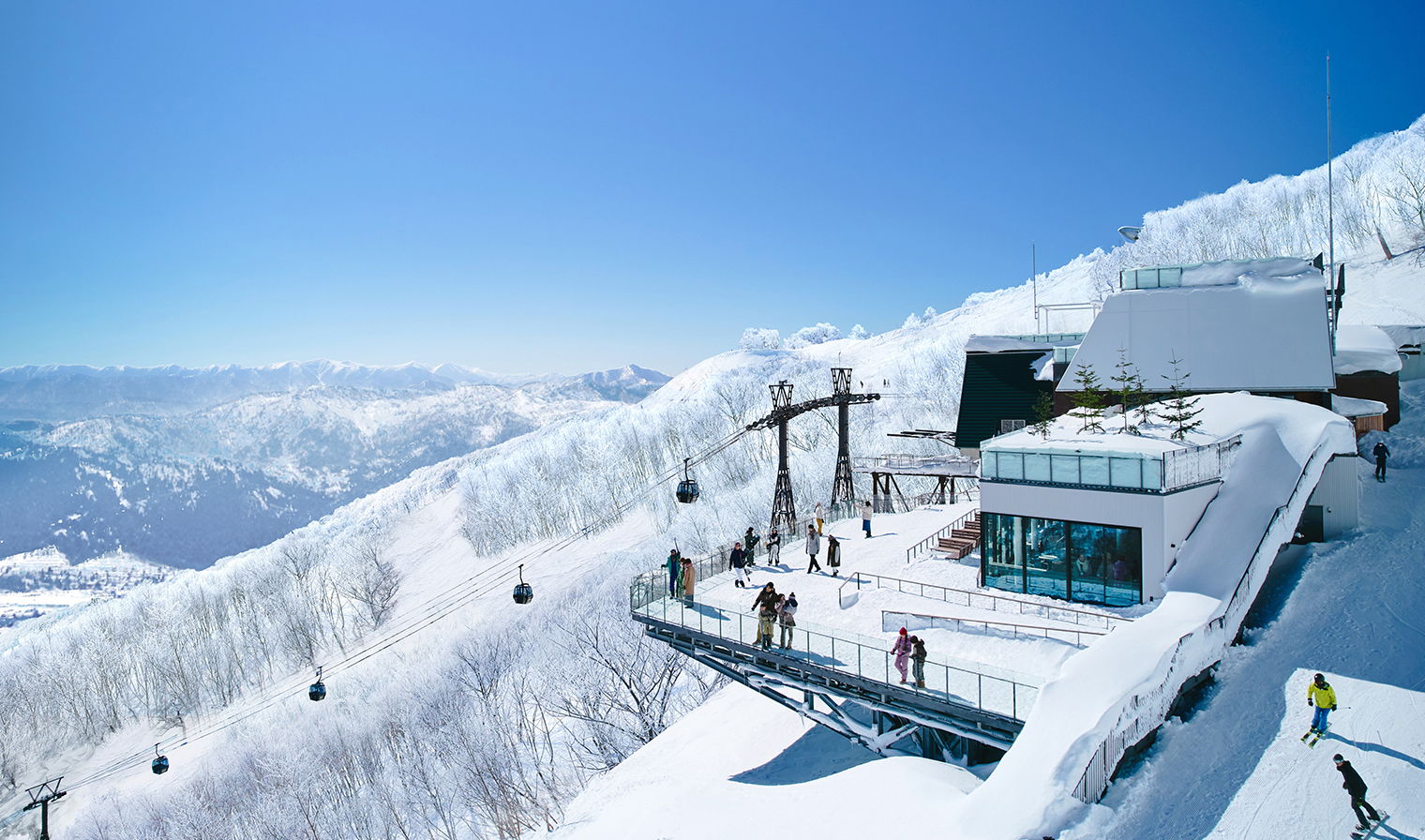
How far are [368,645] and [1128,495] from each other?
71902mm

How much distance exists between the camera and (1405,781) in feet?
35.2

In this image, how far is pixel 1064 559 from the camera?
18.9 m

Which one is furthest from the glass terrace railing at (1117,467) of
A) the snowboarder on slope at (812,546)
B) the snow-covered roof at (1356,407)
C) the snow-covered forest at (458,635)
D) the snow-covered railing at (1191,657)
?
the snow-covered forest at (458,635)

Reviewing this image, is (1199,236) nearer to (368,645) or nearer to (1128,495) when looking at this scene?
(1128,495)

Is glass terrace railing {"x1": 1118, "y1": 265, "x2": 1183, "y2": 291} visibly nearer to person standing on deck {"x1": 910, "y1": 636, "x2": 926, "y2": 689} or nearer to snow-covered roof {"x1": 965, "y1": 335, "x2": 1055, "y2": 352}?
snow-covered roof {"x1": 965, "y1": 335, "x2": 1055, "y2": 352}

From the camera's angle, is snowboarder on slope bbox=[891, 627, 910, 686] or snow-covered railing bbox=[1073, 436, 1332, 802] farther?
snowboarder on slope bbox=[891, 627, 910, 686]

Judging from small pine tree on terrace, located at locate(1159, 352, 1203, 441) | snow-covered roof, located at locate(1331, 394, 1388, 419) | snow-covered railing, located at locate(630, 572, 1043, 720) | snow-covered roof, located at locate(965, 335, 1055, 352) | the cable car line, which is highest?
snow-covered roof, located at locate(965, 335, 1055, 352)

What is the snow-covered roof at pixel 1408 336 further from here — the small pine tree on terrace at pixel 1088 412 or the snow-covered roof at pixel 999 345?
the small pine tree on terrace at pixel 1088 412

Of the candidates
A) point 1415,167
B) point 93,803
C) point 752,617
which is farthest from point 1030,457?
point 1415,167

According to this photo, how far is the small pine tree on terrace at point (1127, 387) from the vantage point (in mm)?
21888

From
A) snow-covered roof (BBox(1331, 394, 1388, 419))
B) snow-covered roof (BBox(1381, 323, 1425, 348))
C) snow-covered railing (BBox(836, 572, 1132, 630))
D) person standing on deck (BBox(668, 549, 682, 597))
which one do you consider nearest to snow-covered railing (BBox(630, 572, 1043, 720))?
person standing on deck (BBox(668, 549, 682, 597))

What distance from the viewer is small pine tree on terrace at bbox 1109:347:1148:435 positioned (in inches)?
862

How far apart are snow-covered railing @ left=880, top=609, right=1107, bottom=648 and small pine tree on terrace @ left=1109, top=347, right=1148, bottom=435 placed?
7.92m

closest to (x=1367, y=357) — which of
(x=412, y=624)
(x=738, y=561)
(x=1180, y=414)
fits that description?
(x=1180, y=414)
